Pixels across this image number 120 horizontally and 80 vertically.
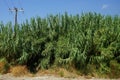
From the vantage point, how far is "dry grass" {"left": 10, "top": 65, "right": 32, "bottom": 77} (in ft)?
61.7

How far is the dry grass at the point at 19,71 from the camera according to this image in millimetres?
18812

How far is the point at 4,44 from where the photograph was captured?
20.1 metres

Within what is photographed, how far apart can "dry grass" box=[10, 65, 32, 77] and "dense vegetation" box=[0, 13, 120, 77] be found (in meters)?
0.45

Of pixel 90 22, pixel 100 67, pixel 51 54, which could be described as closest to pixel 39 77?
pixel 51 54

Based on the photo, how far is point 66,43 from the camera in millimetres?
19078

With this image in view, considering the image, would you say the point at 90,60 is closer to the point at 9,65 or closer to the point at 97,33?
the point at 97,33

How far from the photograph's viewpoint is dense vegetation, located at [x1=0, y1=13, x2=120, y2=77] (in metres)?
18.5

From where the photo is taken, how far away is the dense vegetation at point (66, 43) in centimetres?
1852

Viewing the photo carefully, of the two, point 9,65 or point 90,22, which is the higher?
point 90,22

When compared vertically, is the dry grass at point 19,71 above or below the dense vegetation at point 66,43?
below

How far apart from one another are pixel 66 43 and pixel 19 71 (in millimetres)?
3251

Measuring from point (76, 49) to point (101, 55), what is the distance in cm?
148

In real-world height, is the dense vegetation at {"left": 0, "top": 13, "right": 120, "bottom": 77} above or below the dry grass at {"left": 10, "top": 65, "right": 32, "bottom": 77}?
above

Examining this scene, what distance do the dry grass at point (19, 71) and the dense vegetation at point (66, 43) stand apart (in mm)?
451
